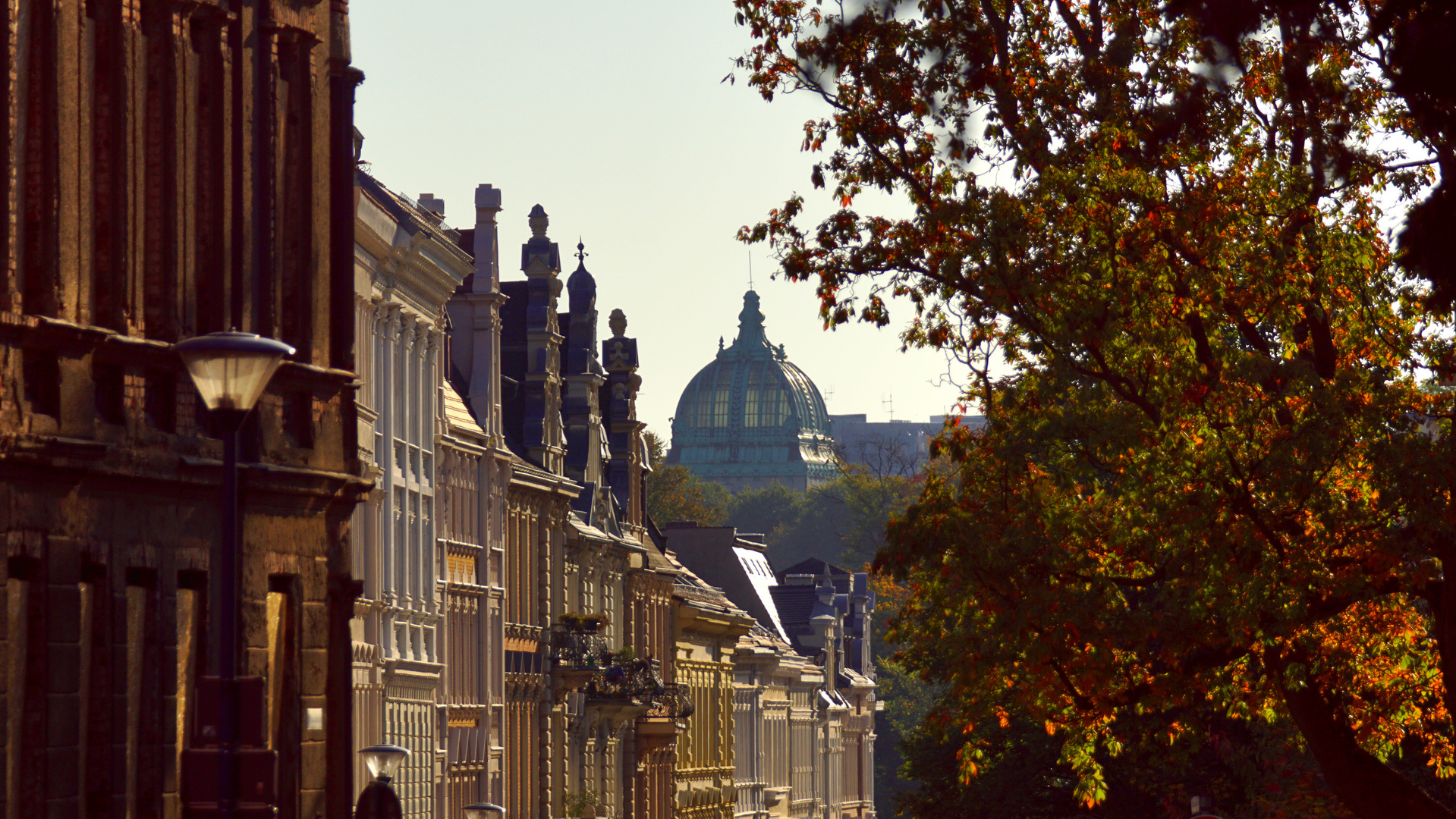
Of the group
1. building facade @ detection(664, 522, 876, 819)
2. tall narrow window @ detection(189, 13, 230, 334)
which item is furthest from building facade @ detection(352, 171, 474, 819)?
building facade @ detection(664, 522, 876, 819)

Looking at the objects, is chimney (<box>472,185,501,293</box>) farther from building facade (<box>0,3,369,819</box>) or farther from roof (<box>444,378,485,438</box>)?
building facade (<box>0,3,369,819</box>)

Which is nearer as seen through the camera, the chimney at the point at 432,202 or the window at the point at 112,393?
the window at the point at 112,393

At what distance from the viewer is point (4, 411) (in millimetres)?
20062

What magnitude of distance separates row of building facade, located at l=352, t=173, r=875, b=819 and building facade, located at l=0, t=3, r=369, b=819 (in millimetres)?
15563

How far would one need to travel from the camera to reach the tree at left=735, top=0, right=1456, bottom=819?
23.9 m

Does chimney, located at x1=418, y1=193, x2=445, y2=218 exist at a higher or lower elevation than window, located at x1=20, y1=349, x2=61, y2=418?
higher

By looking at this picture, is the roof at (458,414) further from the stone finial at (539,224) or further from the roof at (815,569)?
the roof at (815,569)

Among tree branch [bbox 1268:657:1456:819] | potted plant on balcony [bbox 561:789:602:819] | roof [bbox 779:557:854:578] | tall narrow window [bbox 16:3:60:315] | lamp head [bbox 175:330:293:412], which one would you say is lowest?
potted plant on balcony [bbox 561:789:602:819]

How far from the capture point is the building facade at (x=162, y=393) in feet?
67.8

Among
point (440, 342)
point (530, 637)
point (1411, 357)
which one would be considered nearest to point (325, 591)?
point (1411, 357)

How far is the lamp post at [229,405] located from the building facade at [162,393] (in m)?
0.61

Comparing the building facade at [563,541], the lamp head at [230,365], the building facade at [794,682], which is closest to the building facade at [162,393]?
the lamp head at [230,365]

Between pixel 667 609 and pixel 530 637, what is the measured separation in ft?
59.7

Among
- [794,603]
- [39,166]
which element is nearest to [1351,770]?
[39,166]
